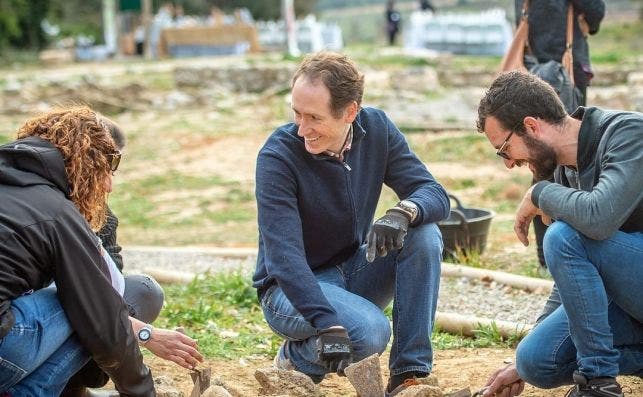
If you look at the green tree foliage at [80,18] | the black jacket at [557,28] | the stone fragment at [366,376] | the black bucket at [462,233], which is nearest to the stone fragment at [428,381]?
the stone fragment at [366,376]

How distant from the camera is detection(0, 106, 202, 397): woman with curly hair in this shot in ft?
10.7

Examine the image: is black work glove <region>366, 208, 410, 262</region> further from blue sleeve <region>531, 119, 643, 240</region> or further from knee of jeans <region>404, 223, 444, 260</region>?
blue sleeve <region>531, 119, 643, 240</region>

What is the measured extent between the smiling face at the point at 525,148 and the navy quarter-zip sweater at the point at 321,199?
1.51 feet

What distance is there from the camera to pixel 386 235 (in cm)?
393

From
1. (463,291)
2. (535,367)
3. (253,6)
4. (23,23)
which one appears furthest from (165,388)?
(253,6)

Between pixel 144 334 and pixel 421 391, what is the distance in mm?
998

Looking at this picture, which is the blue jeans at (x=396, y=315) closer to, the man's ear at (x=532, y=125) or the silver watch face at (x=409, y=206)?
the silver watch face at (x=409, y=206)

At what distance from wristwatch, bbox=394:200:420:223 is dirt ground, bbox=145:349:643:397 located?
752mm

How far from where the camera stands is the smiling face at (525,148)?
3762 millimetres

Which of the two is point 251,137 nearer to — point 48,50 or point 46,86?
point 46,86

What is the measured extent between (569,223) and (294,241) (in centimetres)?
101

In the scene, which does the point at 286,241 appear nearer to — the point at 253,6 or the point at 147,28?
the point at 147,28

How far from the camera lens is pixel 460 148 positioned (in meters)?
13.0

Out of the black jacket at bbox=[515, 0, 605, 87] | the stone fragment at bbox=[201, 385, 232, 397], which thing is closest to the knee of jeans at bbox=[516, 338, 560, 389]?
the stone fragment at bbox=[201, 385, 232, 397]
